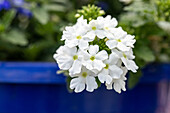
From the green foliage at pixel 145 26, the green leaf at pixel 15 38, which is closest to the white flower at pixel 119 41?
the green foliage at pixel 145 26

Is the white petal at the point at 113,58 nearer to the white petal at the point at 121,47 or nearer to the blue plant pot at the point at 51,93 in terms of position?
the white petal at the point at 121,47

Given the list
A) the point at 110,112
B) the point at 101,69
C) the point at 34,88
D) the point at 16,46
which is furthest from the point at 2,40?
the point at 101,69

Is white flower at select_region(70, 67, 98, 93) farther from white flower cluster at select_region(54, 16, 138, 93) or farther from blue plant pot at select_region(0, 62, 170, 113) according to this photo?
blue plant pot at select_region(0, 62, 170, 113)

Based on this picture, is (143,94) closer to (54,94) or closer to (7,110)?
(54,94)

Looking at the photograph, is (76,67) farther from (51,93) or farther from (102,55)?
(51,93)

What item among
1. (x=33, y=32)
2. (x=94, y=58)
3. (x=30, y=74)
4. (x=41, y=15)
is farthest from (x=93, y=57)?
(x=33, y=32)

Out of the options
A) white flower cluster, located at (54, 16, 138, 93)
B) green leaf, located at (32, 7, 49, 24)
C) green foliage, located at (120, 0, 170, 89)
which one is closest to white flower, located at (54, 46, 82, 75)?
white flower cluster, located at (54, 16, 138, 93)
